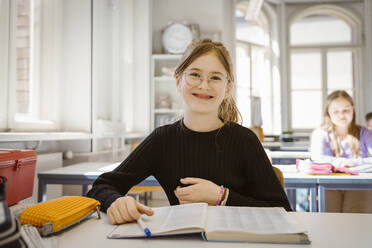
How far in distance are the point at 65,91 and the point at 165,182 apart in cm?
Result: 155

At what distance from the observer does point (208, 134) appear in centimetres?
137

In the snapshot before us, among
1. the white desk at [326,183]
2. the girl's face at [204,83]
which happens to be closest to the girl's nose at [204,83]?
the girl's face at [204,83]

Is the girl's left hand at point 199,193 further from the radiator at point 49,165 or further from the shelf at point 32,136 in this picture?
the radiator at point 49,165

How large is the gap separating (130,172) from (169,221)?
55 centimetres

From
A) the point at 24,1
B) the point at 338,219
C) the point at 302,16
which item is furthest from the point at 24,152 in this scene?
the point at 302,16

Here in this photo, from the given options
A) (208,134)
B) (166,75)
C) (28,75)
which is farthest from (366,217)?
(166,75)

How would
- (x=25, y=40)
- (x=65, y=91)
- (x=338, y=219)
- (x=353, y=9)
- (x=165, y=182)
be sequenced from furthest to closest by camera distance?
(x=353, y=9) < (x=65, y=91) < (x=25, y=40) < (x=165, y=182) < (x=338, y=219)

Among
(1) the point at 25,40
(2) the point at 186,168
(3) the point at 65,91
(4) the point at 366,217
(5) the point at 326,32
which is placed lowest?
(4) the point at 366,217

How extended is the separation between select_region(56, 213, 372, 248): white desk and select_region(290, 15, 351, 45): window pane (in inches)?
241

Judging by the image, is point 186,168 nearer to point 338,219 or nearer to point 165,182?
point 165,182

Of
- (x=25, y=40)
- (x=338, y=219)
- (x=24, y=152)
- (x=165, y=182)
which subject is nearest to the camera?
(x=338, y=219)

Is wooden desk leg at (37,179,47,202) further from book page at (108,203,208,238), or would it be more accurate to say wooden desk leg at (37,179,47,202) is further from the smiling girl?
book page at (108,203,208,238)

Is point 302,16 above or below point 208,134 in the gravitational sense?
above

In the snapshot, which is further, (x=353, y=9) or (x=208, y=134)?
(x=353, y=9)
